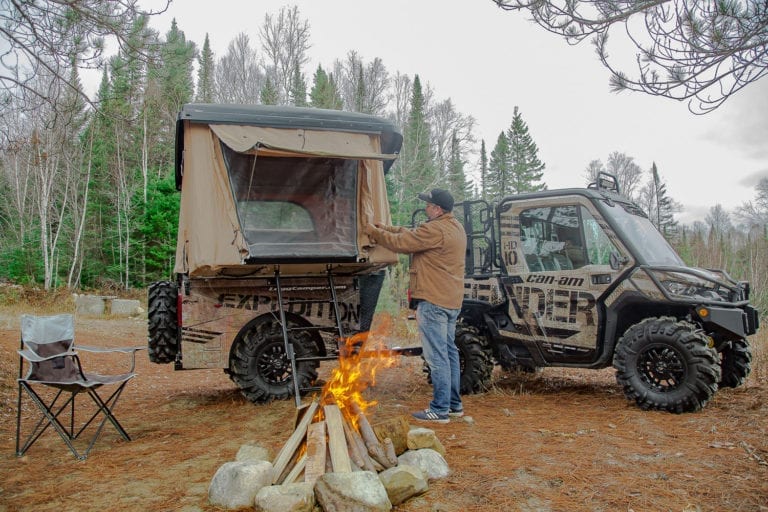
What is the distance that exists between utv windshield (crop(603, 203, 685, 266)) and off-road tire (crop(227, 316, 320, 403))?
351 centimetres

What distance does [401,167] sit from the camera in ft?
87.2

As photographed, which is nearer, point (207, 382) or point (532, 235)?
point (532, 235)

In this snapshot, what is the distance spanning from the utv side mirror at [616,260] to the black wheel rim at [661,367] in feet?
2.82

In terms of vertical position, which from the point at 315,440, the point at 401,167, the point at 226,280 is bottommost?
the point at 315,440

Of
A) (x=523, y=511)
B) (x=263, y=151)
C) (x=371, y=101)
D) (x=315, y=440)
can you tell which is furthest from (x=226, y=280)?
(x=371, y=101)

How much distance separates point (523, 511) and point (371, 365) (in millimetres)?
3013

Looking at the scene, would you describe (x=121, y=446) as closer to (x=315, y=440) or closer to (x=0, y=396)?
(x=315, y=440)

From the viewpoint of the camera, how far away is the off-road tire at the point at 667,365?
5.00 meters

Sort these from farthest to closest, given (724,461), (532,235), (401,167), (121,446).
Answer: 1. (401,167)
2. (532,235)
3. (121,446)
4. (724,461)

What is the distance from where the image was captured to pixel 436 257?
5.03 m

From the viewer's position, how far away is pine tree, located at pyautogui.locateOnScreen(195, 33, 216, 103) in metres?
30.6

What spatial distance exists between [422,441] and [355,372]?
1472 mm

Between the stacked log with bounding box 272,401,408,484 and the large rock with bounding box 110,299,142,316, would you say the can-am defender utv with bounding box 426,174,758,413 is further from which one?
the large rock with bounding box 110,299,142,316

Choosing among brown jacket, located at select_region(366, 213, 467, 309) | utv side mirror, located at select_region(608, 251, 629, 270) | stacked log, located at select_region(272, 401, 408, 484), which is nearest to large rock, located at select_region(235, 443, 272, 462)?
stacked log, located at select_region(272, 401, 408, 484)
